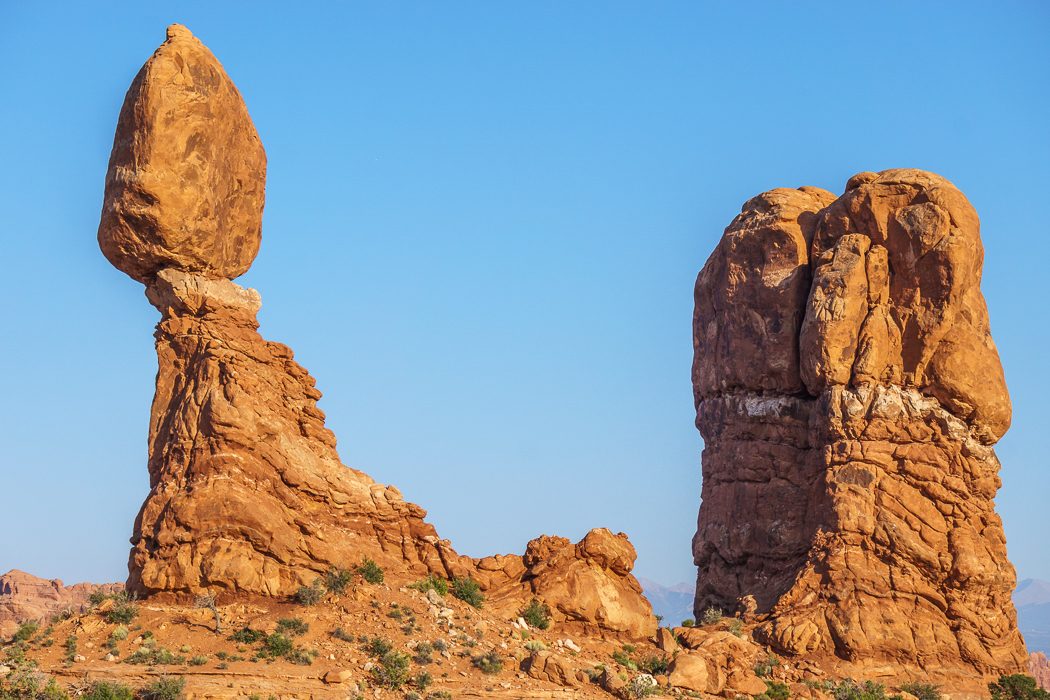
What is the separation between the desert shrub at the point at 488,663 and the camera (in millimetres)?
38750

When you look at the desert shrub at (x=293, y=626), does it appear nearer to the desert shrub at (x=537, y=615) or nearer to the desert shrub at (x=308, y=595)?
the desert shrub at (x=308, y=595)

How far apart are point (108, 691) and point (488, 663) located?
9009mm

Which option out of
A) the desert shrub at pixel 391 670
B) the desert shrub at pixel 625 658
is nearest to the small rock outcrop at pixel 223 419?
the desert shrub at pixel 625 658

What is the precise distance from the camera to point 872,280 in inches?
1946

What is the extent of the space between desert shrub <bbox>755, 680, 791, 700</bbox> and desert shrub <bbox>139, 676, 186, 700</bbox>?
15038 mm

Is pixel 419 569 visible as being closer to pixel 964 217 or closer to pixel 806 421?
pixel 806 421

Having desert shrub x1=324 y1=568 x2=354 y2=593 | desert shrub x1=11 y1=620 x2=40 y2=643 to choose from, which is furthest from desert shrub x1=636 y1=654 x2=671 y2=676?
desert shrub x1=11 y1=620 x2=40 y2=643

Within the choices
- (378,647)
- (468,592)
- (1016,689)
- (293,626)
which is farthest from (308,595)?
(1016,689)

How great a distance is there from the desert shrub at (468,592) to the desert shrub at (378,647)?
159 inches

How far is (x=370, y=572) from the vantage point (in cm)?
4112

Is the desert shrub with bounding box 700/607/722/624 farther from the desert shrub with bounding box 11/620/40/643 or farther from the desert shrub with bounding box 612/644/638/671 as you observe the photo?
the desert shrub with bounding box 11/620/40/643

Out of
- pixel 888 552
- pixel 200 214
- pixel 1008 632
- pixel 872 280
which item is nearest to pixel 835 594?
pixel 888 552

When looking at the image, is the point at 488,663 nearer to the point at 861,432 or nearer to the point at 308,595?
the point at 308,595

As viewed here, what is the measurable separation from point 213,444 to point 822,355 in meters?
19.0
